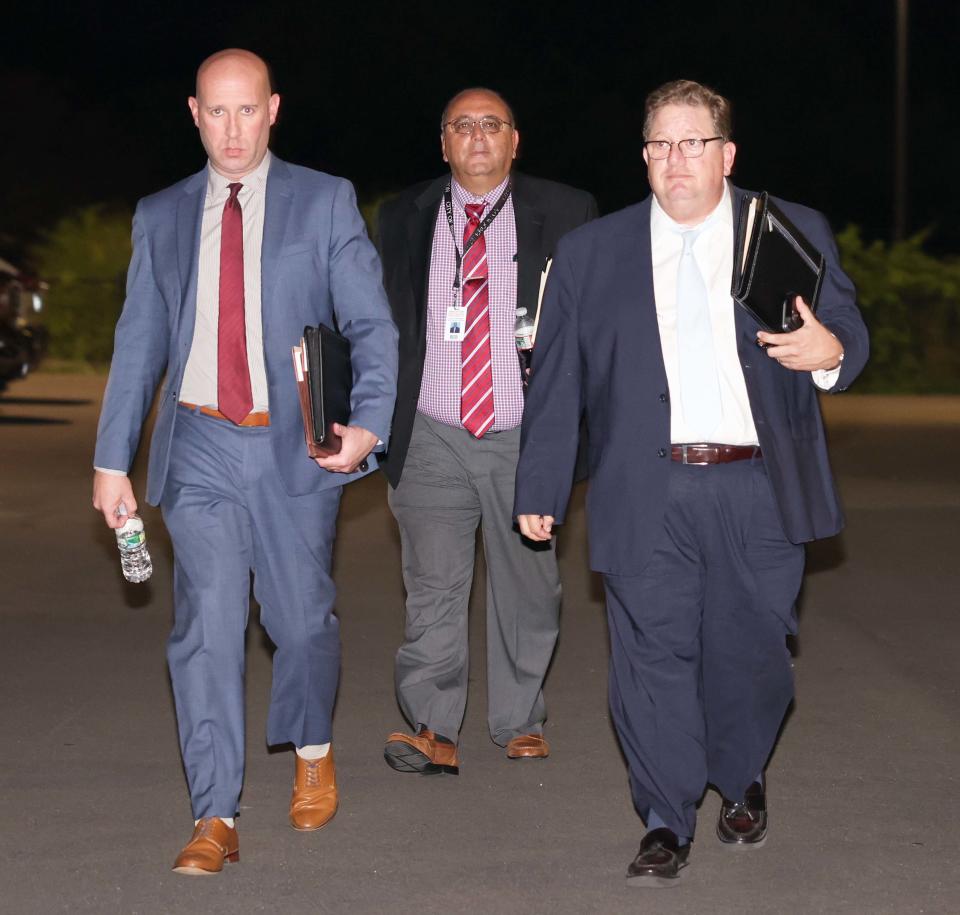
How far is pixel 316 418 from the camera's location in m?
5.18

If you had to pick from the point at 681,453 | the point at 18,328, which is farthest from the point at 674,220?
the point at 18,328

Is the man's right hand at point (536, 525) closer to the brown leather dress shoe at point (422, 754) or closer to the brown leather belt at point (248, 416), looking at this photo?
the brown leather belt at point (248, 416)

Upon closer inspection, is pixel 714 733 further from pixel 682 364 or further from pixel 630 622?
pixel 682 364

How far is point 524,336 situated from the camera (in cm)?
610

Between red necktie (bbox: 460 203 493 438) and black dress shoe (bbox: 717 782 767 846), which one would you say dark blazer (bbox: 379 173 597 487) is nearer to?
red necktie (bbox: 460 203 493 438)

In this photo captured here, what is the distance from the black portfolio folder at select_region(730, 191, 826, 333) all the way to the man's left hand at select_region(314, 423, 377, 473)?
3.79 ft

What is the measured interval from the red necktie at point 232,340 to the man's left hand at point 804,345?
1445 mm

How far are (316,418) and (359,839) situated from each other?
127cm

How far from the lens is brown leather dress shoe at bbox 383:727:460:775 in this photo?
20.7ft

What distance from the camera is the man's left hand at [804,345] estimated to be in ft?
16.0

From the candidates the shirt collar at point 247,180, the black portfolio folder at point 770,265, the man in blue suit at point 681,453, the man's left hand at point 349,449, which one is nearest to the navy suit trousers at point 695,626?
the man in blue suit at point 681,453

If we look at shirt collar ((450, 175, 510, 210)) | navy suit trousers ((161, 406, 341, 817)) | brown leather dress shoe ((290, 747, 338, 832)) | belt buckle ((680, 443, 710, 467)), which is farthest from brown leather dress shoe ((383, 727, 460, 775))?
shirt collar ((450, 175, 510, 210))

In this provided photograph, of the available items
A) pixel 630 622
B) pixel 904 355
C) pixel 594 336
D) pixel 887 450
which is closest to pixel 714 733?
pixel 630 622

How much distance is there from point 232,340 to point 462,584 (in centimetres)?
160
